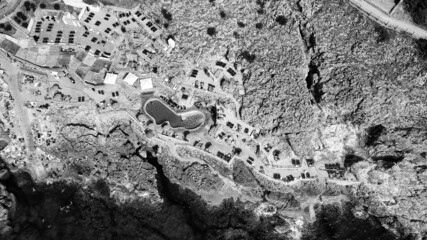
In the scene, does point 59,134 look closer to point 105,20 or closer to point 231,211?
point 105,20

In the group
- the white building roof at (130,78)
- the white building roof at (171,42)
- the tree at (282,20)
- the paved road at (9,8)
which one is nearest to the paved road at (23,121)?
the paved road at (9,8)

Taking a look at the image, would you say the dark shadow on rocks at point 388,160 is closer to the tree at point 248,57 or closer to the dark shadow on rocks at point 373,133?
the dark shadow on rocks at point 373,133

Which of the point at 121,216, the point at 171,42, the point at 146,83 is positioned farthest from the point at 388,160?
the point at 121,216

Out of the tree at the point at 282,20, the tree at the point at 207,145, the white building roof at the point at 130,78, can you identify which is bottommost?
the tree at the point at 207,145

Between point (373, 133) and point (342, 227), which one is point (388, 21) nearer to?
point (373, 133)

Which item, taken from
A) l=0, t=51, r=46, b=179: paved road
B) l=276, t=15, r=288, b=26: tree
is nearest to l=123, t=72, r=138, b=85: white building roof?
l=0, t=51, r=46, b=179: paved road
